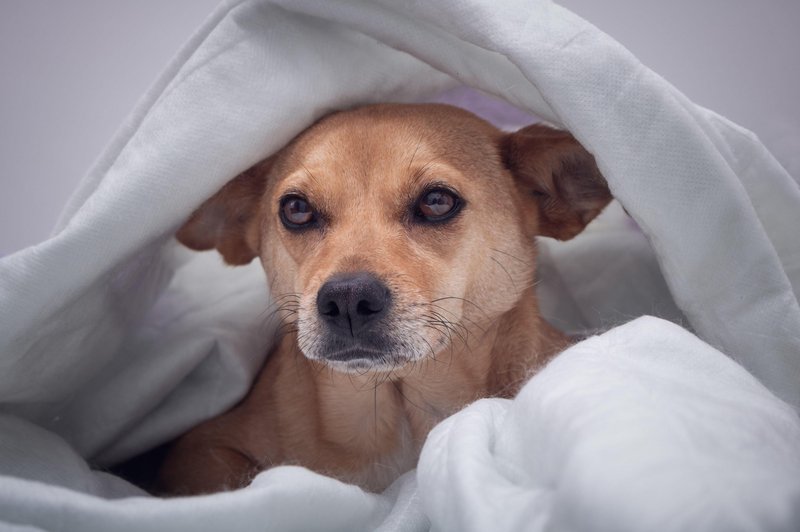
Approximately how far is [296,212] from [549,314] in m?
0.89

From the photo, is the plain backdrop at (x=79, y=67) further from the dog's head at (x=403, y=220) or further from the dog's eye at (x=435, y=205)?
the dog's eye at (x=435, y=205)

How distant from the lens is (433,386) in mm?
1659

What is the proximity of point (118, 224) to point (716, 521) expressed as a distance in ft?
3.90

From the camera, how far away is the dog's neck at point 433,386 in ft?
5.34

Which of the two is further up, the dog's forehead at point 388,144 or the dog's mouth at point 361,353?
the dog's forehead at point 388,144

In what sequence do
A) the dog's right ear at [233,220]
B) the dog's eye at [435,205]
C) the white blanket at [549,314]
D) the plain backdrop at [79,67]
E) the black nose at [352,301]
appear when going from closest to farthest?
the white blanket at [549,314], the black nose at [352,301], the dog's eye at [435,205], the dog's right ear at [233,220], the plain backdrop at [79,67]

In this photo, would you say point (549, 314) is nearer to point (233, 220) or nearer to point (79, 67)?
point (233, 220)

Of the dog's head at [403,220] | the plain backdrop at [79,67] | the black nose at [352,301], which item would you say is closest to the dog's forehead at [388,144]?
the dog's head at [403,220]

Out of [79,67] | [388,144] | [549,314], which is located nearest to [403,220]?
[388,144]

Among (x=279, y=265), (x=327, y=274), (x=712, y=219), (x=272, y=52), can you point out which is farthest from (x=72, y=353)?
(x=712, y=219)

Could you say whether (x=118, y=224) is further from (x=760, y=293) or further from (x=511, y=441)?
(x=760, y=293)

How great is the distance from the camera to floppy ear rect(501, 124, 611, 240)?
5.34 ft

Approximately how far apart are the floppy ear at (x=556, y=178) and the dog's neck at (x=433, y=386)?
0.19 m

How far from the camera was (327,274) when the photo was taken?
4.47ft
